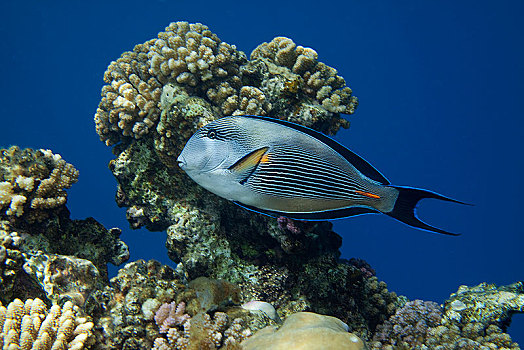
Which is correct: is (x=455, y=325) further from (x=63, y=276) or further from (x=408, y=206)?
(x=63, y=276)

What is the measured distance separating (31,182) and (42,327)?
166 centimetres

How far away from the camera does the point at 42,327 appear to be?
2.38m

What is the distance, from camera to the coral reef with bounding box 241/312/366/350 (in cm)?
204

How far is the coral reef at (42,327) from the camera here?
7.55ft

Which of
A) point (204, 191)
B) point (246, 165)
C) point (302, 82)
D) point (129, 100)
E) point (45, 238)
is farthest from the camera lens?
point (302, 82)

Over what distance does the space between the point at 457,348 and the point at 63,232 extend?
14.5 feet

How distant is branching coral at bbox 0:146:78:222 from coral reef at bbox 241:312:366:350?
2.59m

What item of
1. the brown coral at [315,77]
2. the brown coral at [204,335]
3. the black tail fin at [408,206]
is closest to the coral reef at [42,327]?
the brown coral at [204,335]

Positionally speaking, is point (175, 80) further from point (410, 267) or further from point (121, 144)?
point (410, 267)

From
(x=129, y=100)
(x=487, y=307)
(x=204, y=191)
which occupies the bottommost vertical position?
(x=487, y=307)

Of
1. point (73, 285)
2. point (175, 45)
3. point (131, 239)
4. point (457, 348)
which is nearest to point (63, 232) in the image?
point (73, 285)

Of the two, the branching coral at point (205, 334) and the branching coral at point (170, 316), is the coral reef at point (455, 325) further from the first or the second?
the branching coral at point (170, 316)

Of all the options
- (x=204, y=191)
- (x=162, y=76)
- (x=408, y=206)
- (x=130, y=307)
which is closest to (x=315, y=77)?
(x=162, y=76)

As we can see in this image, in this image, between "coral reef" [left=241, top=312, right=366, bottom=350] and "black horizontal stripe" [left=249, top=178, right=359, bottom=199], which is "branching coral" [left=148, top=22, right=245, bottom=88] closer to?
"black horizontal stripe" [left=249, top=178, right=359, bottom=199]
